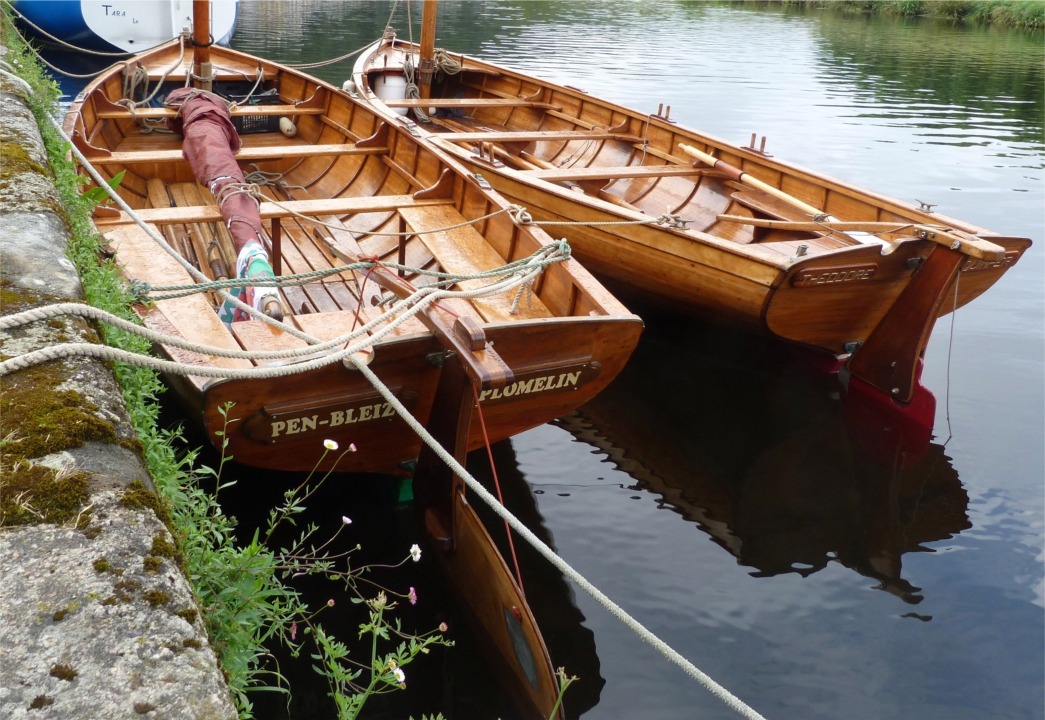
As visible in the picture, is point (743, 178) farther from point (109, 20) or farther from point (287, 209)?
point (109, 20)

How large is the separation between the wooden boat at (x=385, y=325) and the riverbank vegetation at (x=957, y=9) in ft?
92.9

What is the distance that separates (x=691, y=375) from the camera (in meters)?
6.79

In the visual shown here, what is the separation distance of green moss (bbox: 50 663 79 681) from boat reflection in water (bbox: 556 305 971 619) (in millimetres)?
3851

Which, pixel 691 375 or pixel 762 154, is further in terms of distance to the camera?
pixel 762 154

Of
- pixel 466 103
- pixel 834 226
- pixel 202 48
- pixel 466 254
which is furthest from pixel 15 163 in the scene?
pixel 466 103

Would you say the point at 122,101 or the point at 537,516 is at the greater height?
the point at 122,101

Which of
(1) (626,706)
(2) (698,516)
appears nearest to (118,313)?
(1) (626,706)

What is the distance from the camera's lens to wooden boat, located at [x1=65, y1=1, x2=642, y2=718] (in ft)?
11.6

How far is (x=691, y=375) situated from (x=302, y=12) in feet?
85.3

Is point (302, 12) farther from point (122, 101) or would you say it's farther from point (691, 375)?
point (691, 375)

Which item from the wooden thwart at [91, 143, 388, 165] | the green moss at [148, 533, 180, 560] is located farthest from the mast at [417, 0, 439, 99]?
the green moss at [148, 533, 180, 560]

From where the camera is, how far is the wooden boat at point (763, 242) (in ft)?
18.3

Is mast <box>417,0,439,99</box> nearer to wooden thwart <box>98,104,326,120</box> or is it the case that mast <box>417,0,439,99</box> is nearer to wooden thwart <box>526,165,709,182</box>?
wooden thwart <box>98,104,326,120</box>

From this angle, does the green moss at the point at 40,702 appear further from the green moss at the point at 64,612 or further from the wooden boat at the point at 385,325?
the wooden boat at the point at 385,325
